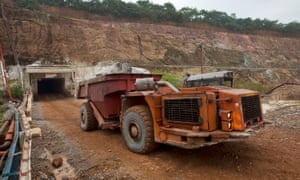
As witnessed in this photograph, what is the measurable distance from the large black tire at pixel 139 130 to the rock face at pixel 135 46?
15.5 meters

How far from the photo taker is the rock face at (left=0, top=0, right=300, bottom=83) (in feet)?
60.2

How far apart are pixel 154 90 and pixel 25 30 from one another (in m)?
19.2

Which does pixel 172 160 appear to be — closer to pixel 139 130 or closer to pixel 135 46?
pixel 139 130

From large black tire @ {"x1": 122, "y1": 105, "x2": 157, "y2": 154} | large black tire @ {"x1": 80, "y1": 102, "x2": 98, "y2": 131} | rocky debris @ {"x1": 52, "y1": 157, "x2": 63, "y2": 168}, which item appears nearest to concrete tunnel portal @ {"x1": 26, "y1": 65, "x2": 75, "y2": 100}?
large black tire @ {"x1": 80, "y1": 102, "x2": 98, "y2": 131}

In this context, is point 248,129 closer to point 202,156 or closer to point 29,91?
point 202,156

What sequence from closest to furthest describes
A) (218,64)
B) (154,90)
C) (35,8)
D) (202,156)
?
(202,156) < (154,90) < (35,8) < (218,64)

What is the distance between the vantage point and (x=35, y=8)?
2295 centimetres

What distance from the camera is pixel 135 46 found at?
22.5 m

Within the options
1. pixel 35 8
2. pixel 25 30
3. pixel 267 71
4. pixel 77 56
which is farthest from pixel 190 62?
pixel 35 8

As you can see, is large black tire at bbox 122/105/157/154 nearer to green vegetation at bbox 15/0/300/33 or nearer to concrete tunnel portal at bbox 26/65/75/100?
concrete tunnel portal at bbox 26/65/75/100

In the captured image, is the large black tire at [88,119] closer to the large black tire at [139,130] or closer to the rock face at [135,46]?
the large black tire at [139,130]

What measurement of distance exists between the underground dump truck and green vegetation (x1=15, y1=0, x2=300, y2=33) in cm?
2357

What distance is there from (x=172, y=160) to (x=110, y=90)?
85.6 inches

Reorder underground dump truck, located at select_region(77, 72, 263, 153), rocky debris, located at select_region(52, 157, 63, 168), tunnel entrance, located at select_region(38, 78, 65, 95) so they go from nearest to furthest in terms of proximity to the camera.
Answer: underground dump truck, located at select_region(77, 72, 263, 153) → rocky debris, located at select_region(52, 157, 63, 168) → tunnel entrance, located at select_region(38, 78, 65, 95)
